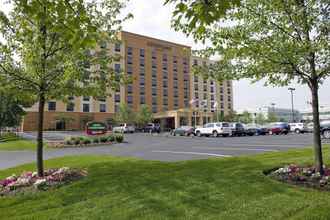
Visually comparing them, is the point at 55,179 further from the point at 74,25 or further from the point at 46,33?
the point at 74,25

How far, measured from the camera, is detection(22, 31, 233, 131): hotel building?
5919 cm

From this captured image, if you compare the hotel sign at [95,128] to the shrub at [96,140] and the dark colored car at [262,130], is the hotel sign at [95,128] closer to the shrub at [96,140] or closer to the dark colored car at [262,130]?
the shrub at [96,140]

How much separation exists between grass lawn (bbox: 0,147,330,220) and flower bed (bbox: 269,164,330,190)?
0.40 metres

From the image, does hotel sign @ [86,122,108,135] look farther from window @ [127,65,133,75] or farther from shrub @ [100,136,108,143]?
window @ [127,65,133,75]

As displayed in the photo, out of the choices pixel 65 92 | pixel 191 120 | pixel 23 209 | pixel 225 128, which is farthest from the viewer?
pixel 191 120

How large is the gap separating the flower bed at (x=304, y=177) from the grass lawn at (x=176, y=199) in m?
0.40

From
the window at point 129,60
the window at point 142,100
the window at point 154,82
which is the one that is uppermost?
the window at point 129,60

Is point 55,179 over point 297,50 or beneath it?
beneath

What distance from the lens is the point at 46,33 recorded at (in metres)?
7.10

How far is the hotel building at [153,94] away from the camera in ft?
194

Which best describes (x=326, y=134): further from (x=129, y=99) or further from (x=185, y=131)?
(x=129, y=99)

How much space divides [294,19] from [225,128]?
24.7 metres

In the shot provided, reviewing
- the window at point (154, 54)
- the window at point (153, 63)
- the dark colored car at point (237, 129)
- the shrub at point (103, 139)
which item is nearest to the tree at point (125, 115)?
the window at point (153, 63)

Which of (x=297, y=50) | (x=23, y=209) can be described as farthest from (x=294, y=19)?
(x=23, y=209)
